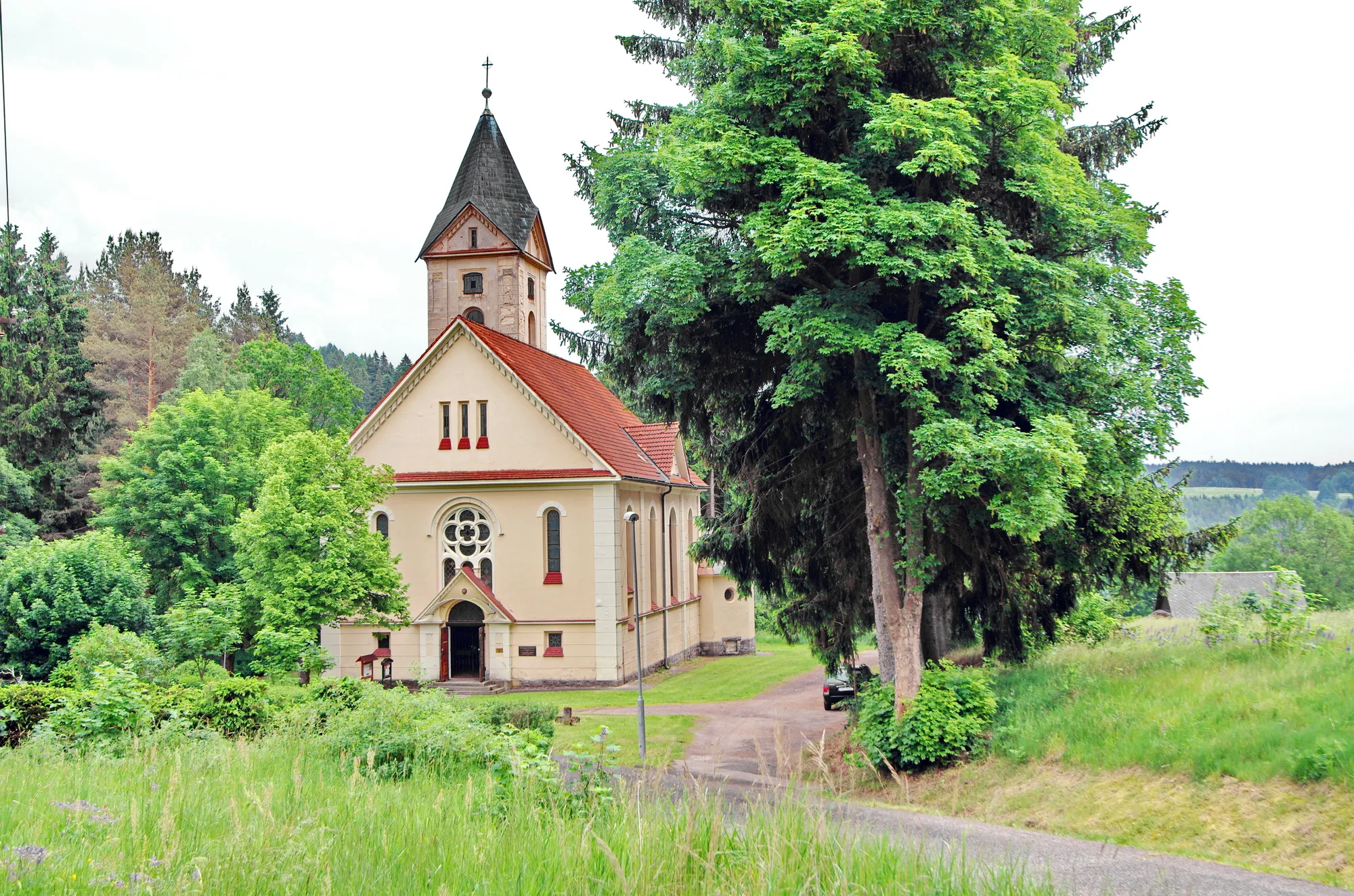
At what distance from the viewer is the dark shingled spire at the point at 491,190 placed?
40031 mm

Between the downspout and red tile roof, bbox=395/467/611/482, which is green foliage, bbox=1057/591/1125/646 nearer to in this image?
red tile roof, bbox=395/467/611/482

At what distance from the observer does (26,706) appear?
518 inches

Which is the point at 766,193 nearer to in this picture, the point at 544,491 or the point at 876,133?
the point at 876,133

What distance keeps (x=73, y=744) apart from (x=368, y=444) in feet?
85.3

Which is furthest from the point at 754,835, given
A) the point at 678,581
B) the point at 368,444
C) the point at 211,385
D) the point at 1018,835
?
the point at 211,385

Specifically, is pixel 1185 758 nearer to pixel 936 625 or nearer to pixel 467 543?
pixel 936 625

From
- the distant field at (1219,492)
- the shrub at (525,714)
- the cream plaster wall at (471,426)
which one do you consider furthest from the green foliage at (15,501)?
the distant field at (1219,492)

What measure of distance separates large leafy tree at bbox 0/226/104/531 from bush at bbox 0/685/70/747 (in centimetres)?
3846

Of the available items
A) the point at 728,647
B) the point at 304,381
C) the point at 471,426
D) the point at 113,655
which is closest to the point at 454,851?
the point at 113,655

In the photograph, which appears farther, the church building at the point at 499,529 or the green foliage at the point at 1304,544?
the green foliage at the point at 1304,544

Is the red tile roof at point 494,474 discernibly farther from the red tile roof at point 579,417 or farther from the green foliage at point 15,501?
the green foliage at point 15,501

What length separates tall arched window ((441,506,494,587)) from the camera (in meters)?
34.8

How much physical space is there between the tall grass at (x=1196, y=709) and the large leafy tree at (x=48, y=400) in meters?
46.4

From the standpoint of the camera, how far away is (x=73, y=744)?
34.2ft
